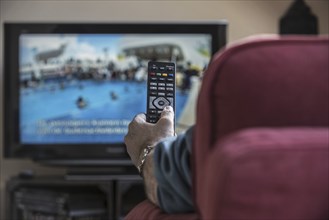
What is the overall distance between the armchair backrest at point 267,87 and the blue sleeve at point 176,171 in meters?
0.11

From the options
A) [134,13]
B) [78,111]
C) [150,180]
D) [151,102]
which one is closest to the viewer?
[150,180]

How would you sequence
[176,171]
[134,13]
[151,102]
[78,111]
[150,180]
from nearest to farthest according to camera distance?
[176,171] < [150,180] < [151,102] < [78,111] < [134,13]

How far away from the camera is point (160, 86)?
112cm

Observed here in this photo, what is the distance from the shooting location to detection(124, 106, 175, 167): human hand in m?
0.96

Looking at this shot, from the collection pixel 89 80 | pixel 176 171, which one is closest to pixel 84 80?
pixel 89 80

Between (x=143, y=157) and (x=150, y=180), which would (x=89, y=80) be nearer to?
(x=143, y=157)

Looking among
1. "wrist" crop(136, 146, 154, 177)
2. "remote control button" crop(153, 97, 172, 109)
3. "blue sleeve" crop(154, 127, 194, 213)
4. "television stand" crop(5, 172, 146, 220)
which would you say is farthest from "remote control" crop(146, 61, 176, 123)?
"television stand" crop(5, 172, 146, 220)

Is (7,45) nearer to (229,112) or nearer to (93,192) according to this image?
(93,192)

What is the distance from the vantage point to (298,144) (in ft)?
1.77

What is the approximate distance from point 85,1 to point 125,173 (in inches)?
43.2

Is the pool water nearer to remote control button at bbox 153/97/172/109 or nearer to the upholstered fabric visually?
remote control button at bbox 153/97/172/109

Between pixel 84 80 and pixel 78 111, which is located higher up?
pixel 84 80

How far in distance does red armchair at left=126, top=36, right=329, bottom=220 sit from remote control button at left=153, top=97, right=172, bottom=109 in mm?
492

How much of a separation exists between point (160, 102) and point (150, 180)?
28 centimetres
